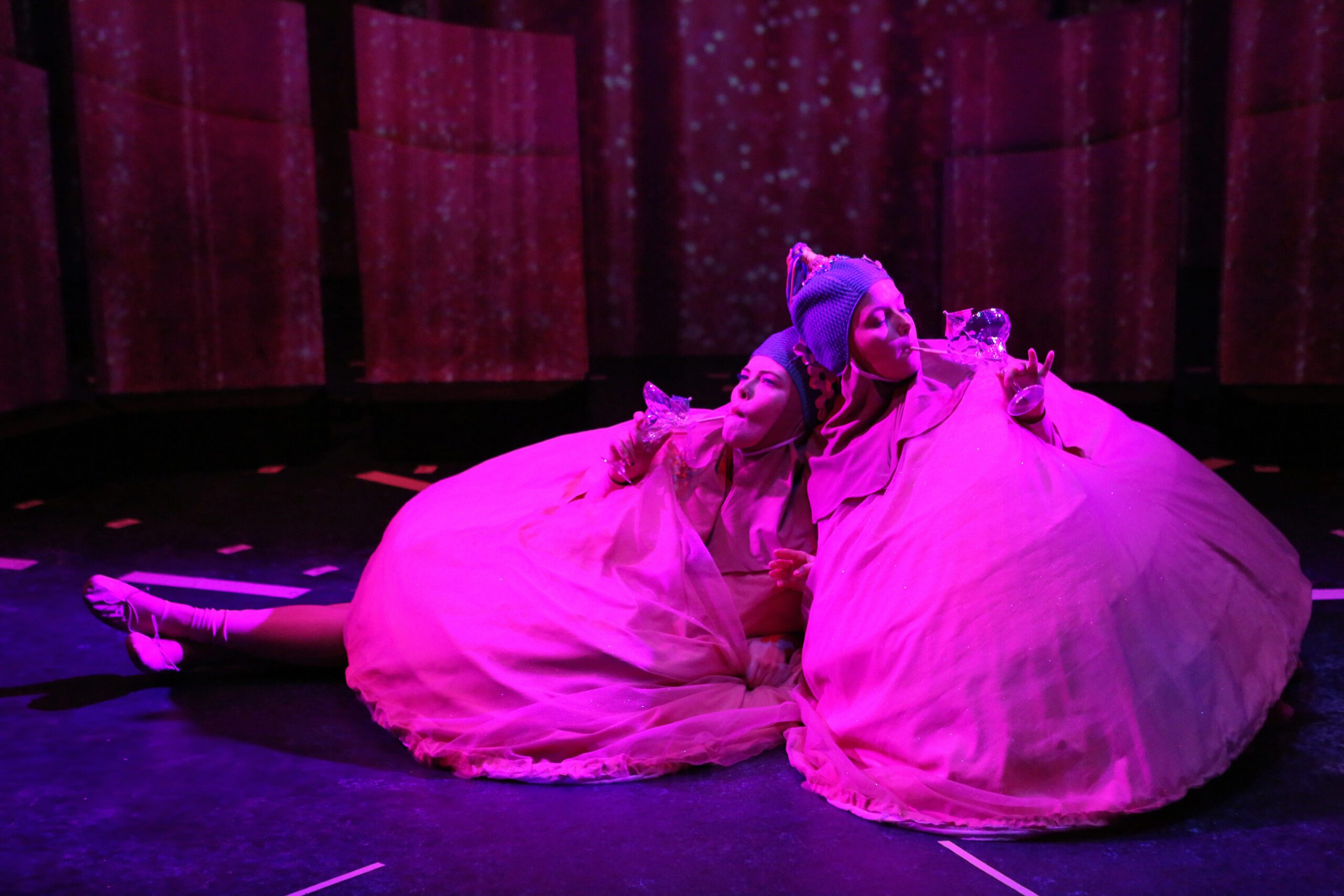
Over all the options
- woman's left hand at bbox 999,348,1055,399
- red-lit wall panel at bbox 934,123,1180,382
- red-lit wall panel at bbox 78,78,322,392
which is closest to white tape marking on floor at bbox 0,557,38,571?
red-lit wall panel at bbox 78,78,322,392

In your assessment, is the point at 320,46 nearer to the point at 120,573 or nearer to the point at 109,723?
the point at 120,573

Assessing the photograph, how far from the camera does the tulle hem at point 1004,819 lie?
165 centimetres

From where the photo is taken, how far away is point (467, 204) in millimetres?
4992

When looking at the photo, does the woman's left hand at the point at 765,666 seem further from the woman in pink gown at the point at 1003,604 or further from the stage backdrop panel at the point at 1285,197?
the stage backdrop panel at the point at 1285,197

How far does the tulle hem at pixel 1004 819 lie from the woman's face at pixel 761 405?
58 cm

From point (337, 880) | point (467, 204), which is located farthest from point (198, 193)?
point (337, 880)

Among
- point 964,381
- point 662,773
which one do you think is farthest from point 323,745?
point 964,381

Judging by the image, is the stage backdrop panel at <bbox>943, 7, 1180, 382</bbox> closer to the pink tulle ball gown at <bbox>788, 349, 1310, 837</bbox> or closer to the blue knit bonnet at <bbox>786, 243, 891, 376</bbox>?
the pink tulle ball gown at <bbox>788, 349, 1310, 837</bbox>

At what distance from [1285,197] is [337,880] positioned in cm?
417

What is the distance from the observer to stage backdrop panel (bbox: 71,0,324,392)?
14.8 feet

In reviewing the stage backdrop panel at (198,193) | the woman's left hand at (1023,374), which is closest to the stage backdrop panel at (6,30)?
the stage backdrop panel at (198,193)

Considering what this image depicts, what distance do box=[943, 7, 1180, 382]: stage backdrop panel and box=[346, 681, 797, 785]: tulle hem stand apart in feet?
12.4

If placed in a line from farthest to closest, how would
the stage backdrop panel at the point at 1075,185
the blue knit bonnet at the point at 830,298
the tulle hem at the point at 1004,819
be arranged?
the stage backdrop panel at the point at 1075,185 < the blue knit bonnet at the point at 830,298 < the tulle hem at the point at 1004,819

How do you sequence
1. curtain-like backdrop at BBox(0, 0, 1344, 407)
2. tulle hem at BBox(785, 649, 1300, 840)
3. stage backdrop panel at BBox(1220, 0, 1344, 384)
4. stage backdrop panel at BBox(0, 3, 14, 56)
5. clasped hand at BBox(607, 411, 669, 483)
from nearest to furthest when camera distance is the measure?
tulle hem at BBox(785, 649, 1300, 840) → clasped hand at BBox(607, 411, 669, 483) → stage backdrop panel at BBox(0, 3, 14, 56) → stage backdrop panel at BBox(1220, 0, 1344, 384) → curtain-like backdrop at BBox(0, 0, 1344, 407)
